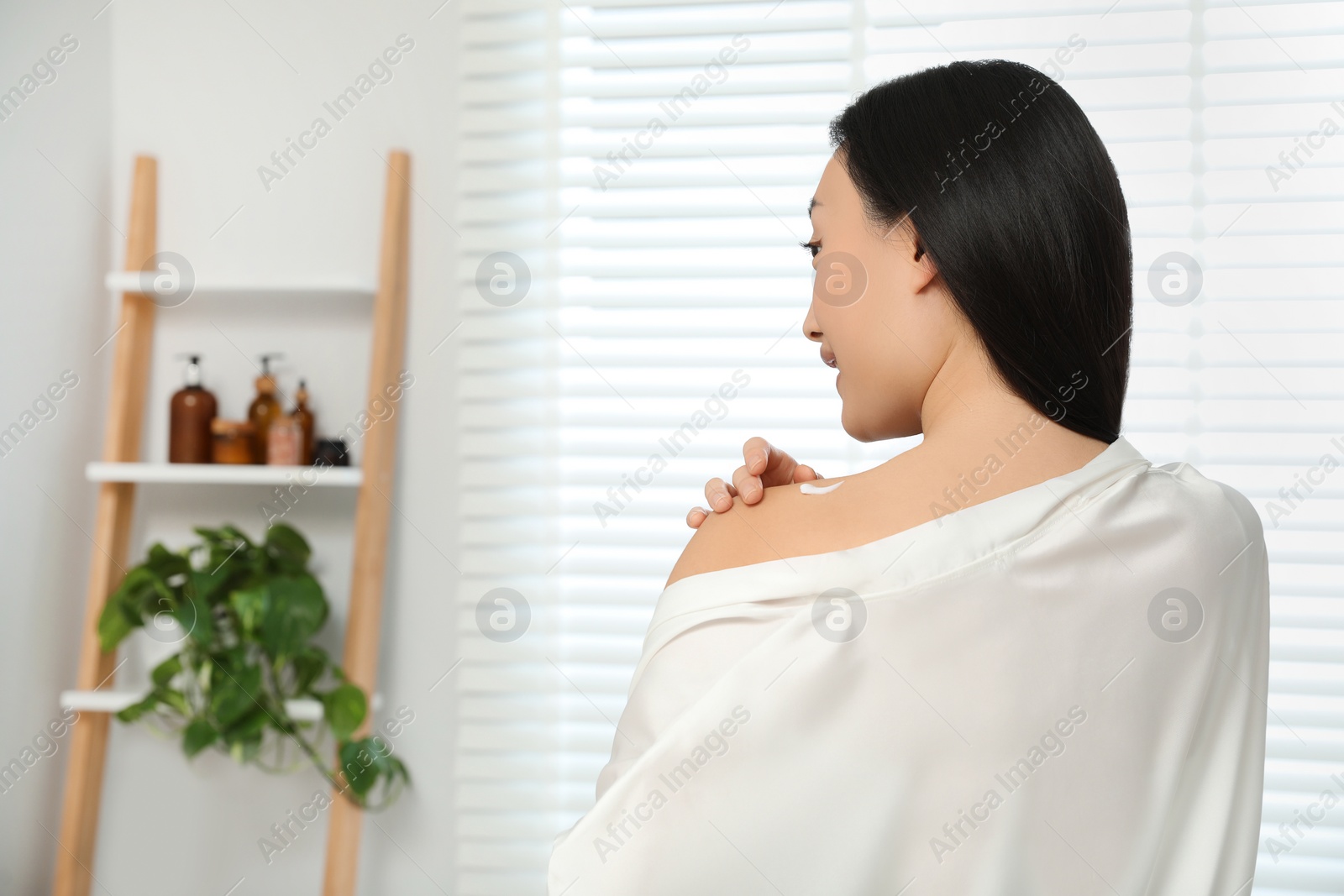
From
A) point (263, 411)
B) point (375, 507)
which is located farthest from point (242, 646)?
point (263, 411)

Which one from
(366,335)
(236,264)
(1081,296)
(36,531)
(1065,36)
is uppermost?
(1065,36)

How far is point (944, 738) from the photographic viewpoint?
1.59 feet

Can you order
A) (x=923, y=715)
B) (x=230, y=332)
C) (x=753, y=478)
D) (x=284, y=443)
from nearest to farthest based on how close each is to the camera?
(x=923, y=715) < (x=753, y=478) < (x=284, y=443) < (x=230, y=332)

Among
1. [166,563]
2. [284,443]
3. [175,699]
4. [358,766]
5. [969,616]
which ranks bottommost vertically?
[358,766]

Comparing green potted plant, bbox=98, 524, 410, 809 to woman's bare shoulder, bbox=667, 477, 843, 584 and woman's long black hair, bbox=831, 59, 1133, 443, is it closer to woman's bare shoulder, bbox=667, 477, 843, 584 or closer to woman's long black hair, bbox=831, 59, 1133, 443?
woman's bare shoulder, bbox=667, 477, 843, 584

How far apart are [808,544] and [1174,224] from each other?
1.20 meters

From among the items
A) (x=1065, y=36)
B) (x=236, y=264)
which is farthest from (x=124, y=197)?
(x=1065, y=36)

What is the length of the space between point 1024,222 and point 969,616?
0.24 meters

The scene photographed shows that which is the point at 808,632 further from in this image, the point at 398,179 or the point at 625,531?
the point at 398,179

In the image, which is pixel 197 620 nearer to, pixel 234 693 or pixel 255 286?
pixel 234 693

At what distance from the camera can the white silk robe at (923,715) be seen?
19.2 inches

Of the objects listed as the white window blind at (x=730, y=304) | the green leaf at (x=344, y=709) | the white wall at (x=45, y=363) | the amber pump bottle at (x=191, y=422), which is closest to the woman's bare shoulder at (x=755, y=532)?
the white window blind at (x=730, y=304)

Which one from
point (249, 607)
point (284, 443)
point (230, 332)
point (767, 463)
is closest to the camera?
point (767, 463)

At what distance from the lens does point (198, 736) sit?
1.39m
